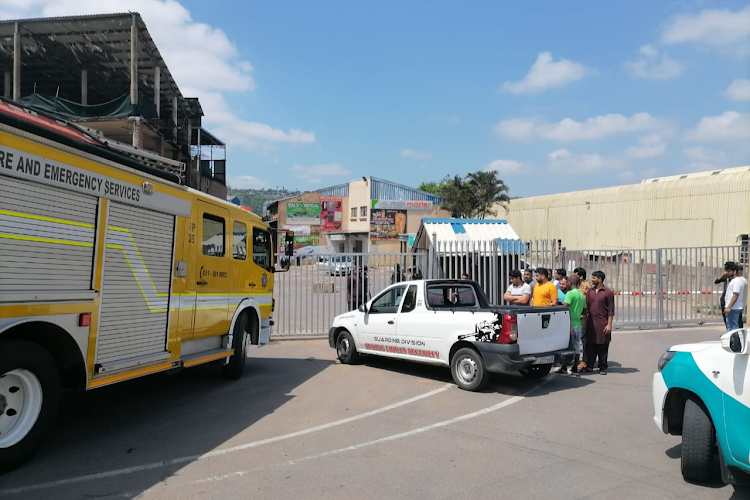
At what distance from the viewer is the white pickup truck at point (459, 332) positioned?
7.66m

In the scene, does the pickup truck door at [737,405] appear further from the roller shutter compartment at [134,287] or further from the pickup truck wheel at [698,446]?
the roller shutter compartment at [134,287]

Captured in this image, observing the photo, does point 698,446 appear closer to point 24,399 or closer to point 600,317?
point 600,317

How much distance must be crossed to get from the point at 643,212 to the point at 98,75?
1440 inches

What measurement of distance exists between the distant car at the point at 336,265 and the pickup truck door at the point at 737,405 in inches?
386

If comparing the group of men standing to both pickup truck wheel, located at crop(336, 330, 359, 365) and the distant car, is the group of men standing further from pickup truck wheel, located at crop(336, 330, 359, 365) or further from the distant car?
the distant car

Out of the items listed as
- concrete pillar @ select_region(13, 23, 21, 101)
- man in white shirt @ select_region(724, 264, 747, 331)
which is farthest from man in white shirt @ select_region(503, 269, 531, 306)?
concrete pillar @ select_region(13, 23, 21, 101)

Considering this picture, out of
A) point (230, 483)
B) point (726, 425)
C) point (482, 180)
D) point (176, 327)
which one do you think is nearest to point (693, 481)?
point (726, 425)

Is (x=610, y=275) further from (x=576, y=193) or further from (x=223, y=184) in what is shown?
(x=576, y=193)

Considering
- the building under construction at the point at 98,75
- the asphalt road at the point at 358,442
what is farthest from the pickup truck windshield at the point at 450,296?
the building under construction at the point at 98,75

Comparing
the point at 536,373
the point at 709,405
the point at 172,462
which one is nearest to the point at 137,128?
the point at 536,373

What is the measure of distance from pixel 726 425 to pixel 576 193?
154 ft

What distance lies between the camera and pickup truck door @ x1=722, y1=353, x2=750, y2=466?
13.1ft

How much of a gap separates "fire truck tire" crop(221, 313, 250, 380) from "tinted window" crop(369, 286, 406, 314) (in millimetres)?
2252

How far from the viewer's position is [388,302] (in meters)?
9.52
